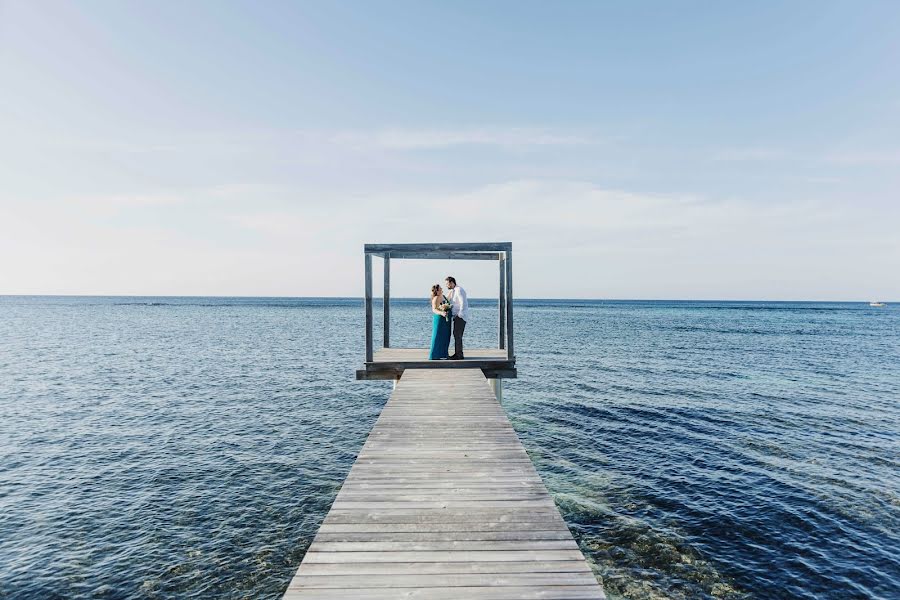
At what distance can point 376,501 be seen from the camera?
197 inches

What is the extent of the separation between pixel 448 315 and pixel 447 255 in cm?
190

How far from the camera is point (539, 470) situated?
1220cm

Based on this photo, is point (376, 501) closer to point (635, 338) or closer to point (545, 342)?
point (545, 342)

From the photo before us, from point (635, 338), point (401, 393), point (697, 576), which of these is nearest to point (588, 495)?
point (697, 576)

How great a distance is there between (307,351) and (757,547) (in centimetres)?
3203

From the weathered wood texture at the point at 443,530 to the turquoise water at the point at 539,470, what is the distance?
334 centimetres

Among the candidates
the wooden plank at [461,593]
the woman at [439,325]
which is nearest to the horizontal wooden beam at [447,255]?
the woman at [439,325]

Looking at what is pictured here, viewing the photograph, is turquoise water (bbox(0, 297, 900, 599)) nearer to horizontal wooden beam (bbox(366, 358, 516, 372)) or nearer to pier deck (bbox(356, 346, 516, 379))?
pier deck (bbox(356, 346, 516, 379))

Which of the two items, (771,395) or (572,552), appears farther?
(771,395)

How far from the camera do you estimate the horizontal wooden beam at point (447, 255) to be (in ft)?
42.9

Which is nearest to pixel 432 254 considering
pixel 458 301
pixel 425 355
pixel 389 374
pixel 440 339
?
pixel 458 301

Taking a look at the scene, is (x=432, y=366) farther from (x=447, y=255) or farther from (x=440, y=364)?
(x=447, y=255)

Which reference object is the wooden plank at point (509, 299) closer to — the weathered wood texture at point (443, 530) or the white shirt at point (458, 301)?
the white shirt at point (458, 301)

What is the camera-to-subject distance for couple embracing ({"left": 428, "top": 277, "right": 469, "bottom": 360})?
12305mm
